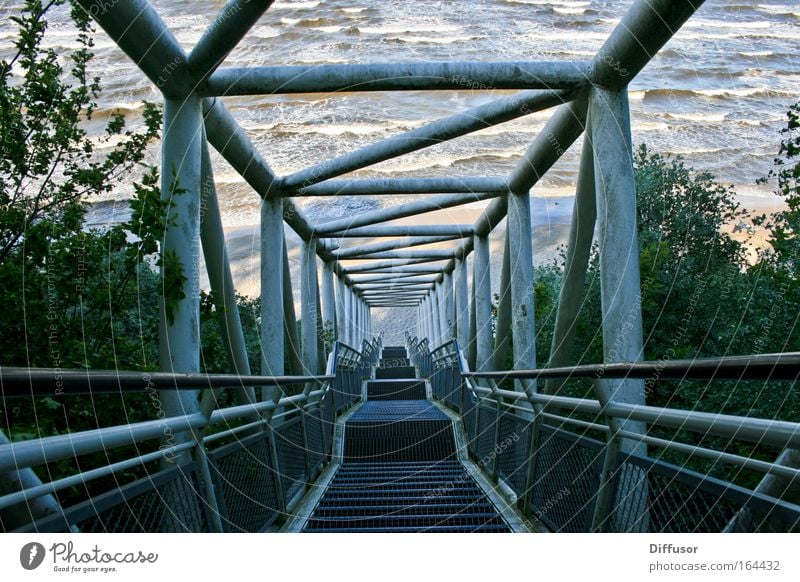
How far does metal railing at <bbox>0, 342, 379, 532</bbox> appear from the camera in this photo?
1.51m

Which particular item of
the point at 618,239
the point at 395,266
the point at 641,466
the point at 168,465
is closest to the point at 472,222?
the point at 395,266

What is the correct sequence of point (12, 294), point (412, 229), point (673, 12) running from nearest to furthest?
point (12, 294) < point (673, 12) < point (412, 229)

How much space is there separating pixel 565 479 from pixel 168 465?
6.90 ft

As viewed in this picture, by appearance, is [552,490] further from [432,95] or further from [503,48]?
[432,95]

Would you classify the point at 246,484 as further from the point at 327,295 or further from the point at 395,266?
the point at 395,266

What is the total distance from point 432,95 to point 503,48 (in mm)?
2081

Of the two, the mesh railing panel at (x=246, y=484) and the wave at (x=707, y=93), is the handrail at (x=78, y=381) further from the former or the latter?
the wave at (x=707, y=93)

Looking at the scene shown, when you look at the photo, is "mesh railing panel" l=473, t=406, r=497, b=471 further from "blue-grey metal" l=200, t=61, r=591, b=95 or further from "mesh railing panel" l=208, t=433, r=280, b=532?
"blue-grey metal" l=200, t=61, r=591, b=95

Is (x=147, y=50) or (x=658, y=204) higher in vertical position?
(x=147, y=50)

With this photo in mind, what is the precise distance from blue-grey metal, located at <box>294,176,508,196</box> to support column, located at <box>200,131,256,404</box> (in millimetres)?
2902

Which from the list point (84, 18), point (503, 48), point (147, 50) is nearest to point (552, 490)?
point (147, 50)

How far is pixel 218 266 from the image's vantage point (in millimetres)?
6695
